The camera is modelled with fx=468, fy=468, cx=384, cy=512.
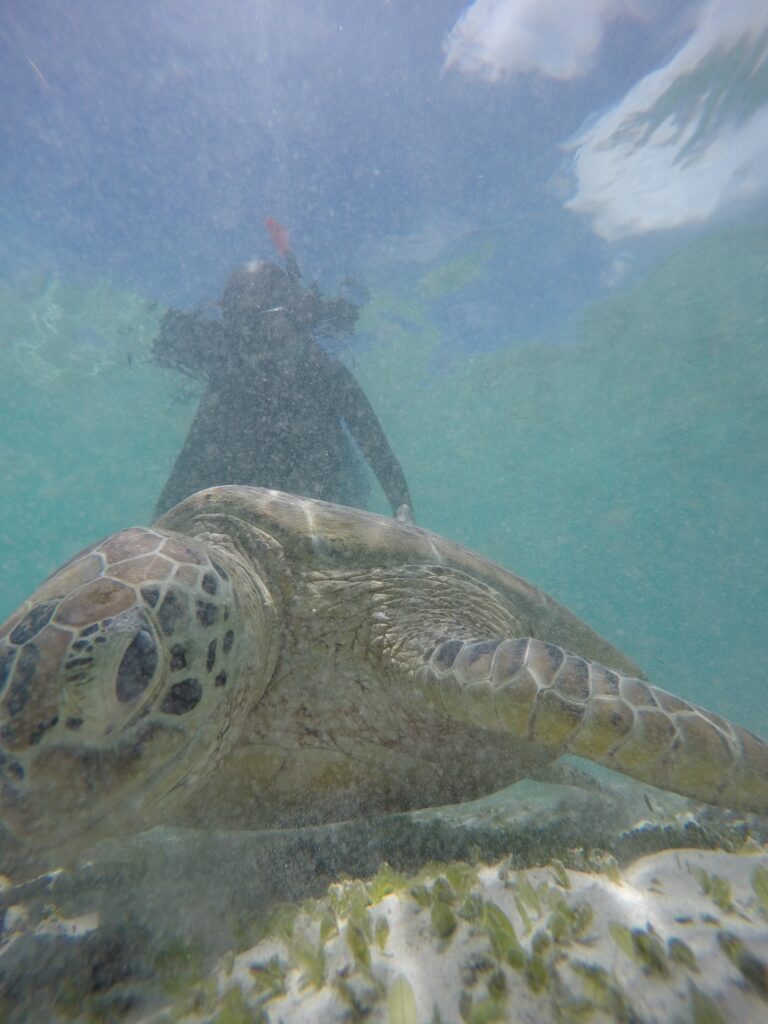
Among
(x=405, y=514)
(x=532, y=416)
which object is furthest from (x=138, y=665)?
(x=532, y=416)

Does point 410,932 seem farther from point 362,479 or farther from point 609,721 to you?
point 362,479

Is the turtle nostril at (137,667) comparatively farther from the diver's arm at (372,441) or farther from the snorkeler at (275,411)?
the diver's arm at (372,441)

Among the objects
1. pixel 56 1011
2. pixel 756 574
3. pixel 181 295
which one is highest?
pixel 756 574

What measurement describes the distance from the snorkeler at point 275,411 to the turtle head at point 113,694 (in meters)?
4.20

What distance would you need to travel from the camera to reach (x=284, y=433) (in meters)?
6.76

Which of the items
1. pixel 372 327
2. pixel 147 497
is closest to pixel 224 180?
pixel 372 327

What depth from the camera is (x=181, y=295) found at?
14281 millimetres

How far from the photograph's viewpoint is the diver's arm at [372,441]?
688 centimetres

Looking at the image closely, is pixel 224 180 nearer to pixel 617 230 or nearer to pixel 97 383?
pixel 97 383

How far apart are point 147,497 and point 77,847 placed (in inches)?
1375

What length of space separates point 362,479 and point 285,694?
20.5ft

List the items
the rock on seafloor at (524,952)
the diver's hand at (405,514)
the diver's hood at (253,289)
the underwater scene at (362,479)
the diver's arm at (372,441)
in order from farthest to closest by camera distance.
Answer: the diver's hood at (253,289) → the diver's arm at (372,441) → the diver's hand at (405,514) → the underwater scene at (362,479) → the rock on seafloor at (524,952)

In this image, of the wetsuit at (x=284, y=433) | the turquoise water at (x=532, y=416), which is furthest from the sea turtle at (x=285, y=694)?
the turquoise water at (x=532, y=416)

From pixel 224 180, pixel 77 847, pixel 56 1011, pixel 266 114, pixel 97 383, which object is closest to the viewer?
pixel 56 1011
